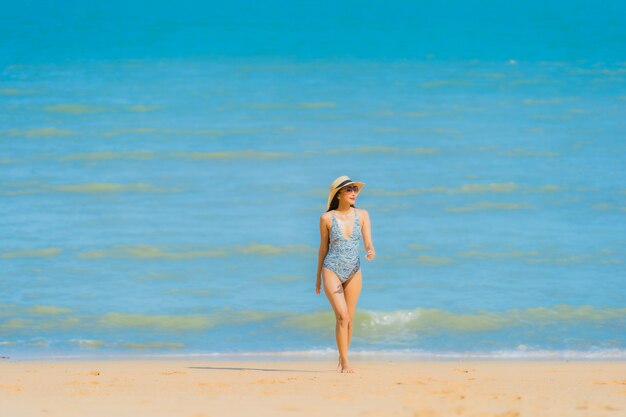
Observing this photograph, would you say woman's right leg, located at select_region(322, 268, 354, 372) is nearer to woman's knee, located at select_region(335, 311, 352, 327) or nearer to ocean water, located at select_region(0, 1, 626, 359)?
woman's knee, located at select_region(335, 311, 352, 327)

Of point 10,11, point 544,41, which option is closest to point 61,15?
point 10,11

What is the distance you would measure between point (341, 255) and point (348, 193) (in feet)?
1.34

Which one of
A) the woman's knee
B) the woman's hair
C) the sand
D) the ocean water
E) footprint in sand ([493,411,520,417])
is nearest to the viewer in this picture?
footprint in sand ([493,411,520,417])

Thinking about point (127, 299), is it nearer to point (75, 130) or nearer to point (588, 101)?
point (75, 130)

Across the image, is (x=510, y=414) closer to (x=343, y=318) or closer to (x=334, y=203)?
(x=343, y=318)

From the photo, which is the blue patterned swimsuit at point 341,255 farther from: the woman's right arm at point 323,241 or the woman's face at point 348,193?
the woman's face at point 348,193

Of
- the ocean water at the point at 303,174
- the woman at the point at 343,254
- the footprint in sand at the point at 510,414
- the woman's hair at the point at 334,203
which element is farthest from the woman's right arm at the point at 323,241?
the footprint in sand at the point at 510,414

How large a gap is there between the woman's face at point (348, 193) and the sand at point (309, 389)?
114 cm

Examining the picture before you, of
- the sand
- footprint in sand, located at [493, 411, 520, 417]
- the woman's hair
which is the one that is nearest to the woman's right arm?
the woman's hair

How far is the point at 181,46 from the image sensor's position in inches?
1141

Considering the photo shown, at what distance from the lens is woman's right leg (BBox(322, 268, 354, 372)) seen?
699 cm

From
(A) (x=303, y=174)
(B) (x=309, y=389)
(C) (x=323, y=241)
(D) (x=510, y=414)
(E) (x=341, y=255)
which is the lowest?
(D) (x=510, y=414)

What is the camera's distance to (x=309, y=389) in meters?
6.25

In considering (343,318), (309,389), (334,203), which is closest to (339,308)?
(343,318)
